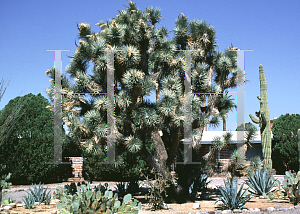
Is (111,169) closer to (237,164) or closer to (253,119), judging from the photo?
(253,119)

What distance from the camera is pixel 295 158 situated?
16891mm

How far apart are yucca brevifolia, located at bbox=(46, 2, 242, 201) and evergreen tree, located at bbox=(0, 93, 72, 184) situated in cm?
579

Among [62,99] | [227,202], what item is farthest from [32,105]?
[227,202]

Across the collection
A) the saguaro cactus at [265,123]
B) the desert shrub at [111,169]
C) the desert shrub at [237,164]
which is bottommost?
the desert shrub at [111,169]

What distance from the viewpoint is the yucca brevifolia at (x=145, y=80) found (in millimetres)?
6348

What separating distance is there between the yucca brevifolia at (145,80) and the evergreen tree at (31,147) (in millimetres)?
5788

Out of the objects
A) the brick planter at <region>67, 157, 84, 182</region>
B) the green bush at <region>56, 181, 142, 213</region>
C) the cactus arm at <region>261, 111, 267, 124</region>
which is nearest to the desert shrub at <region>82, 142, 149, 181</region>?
the brick planter at <region>67, 157, 84, 182</region>

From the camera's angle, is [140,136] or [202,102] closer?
[140,136]

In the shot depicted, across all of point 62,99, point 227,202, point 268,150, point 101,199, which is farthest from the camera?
point 268,150

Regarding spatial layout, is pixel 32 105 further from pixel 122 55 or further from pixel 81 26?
pixel 122 55

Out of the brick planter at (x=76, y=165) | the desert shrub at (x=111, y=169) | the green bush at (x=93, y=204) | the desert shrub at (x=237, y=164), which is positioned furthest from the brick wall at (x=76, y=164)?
the green bush at (x=93, y=204)

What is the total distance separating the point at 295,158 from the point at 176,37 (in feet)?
41.7

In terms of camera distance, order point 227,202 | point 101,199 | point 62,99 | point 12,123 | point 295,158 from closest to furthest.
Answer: point 12,123, point 101,199, point 227,202, point 62,99, point 295,158

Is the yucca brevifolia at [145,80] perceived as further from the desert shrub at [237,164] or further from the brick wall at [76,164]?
the brick wall at [76,164]
